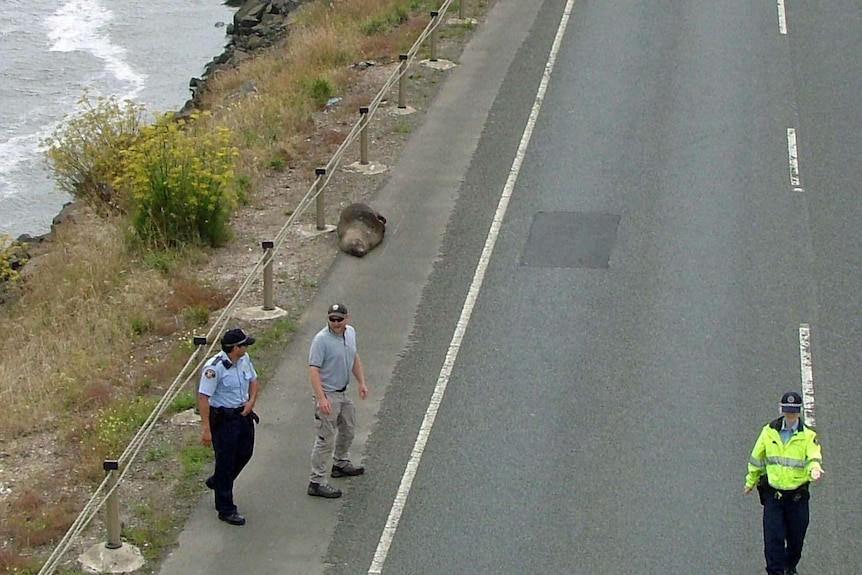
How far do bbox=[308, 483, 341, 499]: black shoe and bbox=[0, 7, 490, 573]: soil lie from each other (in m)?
1.05

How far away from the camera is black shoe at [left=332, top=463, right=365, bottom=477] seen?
42.1 feet

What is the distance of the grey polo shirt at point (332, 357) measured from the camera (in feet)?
40.1

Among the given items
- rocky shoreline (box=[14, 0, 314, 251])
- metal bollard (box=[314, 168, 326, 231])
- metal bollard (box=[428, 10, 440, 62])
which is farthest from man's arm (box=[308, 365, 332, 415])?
rocky shoreline (box=[14, 0, 314, 251])

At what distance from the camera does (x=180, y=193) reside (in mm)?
18406

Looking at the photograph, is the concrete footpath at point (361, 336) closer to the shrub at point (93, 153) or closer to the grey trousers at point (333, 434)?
the grey trousers at point (333, 434)

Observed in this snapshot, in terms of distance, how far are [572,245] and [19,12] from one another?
36.1 metres

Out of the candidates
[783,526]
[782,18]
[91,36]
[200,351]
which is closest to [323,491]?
[200,351]

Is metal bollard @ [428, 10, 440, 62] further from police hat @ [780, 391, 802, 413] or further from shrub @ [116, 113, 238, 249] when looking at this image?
police hat @ [780, 391, 802, 413]

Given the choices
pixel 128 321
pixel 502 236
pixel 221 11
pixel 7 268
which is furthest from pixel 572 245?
pixel 221 11

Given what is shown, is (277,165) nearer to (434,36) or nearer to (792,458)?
(434,36)

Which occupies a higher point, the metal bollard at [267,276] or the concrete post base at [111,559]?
the metal bollard at [267,276]

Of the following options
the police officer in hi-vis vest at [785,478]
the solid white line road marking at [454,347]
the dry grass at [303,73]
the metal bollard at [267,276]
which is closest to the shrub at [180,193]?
the dry grass at [303,73]

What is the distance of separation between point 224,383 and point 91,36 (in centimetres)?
3597

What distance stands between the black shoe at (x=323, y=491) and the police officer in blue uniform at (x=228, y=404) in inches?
30.6
